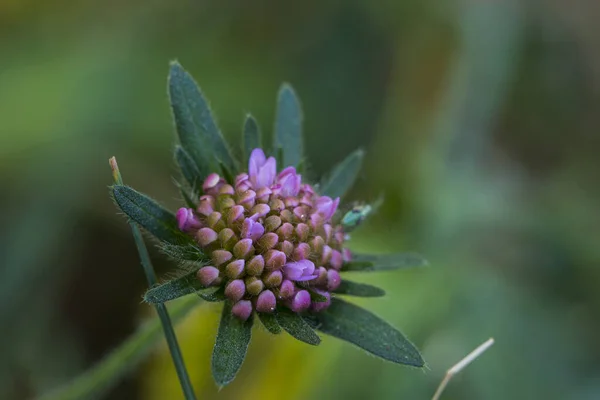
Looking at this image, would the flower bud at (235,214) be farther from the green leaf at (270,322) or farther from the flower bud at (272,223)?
the green leaf at (270,322)

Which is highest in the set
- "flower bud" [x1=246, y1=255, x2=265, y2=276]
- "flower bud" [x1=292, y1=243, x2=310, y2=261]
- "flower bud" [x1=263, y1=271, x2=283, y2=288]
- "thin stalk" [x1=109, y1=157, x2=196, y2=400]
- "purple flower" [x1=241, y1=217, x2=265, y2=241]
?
"purple flower" [x1=241, y1=217, x2=265, y2=241]

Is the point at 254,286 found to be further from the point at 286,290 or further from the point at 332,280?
the point at 332,280

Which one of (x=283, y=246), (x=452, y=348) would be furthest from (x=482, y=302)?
(x=283, y=246)

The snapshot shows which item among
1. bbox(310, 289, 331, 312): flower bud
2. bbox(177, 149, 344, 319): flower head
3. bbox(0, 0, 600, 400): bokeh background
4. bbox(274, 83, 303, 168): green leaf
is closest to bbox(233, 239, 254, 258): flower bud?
bbox(177, 149, 344, 319): flower head

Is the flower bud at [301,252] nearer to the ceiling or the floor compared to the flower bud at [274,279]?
nearer to the ceiling

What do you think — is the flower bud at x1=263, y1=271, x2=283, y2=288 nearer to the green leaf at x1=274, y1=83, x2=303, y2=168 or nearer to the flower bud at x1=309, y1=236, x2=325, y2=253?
the flower bud at x1=309, y1=236, x2=325, y2=253

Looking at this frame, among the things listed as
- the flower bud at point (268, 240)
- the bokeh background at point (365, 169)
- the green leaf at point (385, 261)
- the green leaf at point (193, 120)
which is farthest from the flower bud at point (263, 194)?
the bokeh background at point (365, 169)

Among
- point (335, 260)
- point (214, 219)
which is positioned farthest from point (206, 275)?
point (335, 260)
